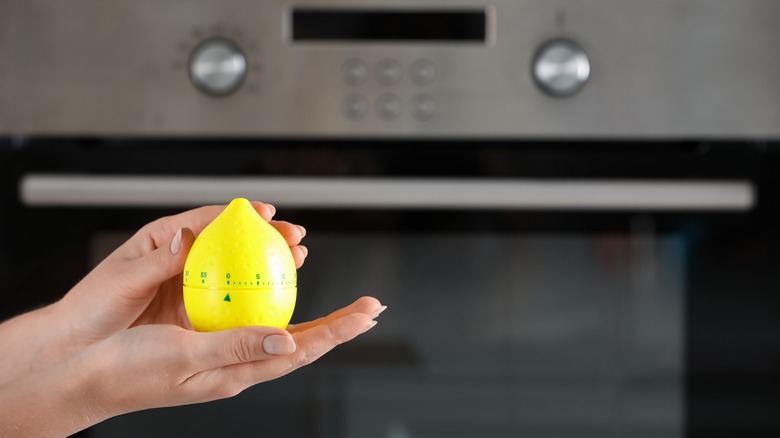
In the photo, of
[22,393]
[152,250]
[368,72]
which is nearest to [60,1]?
[368,72]

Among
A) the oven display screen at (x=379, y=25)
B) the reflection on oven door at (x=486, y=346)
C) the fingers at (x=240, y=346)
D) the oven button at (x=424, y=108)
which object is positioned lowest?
the reflection on oven door at (x=486, y=346)

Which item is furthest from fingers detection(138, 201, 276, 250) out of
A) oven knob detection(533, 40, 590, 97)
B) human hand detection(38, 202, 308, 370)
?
oven knob detection(533, 40, 590, 97)

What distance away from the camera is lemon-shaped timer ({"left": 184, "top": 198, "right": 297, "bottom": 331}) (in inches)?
25.6

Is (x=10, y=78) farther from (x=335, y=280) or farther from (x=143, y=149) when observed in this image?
(x=335, y=280)

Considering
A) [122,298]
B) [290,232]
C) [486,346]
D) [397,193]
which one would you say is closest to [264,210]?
[290,232]

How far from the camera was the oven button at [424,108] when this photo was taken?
1.10 meters

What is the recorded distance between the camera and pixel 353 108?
1099 millimetres

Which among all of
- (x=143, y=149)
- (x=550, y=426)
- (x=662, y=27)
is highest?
(x=662, y=27)

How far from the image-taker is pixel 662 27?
3.60ft

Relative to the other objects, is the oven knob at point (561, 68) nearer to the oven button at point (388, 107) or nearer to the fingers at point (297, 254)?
the oven button at point (388, 107)

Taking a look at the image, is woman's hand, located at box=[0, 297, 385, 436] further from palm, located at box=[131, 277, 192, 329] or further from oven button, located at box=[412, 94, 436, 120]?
oven button, located at box=[412, 94, 436, 120]

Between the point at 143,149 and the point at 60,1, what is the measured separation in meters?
0.20

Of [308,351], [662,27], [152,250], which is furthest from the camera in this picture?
[662,27]

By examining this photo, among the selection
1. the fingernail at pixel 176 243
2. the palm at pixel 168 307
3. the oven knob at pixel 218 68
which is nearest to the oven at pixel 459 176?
the oven knob at pixel 218 68
